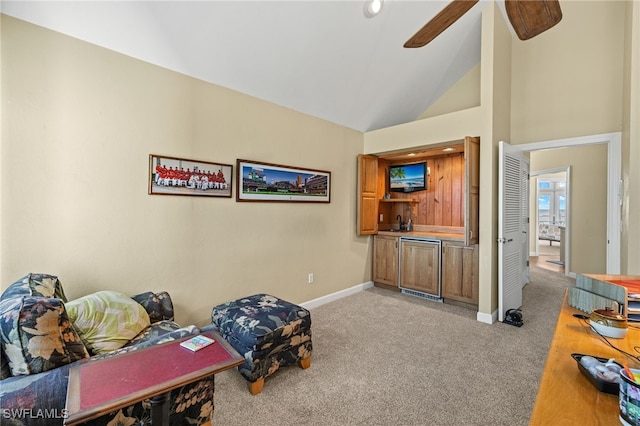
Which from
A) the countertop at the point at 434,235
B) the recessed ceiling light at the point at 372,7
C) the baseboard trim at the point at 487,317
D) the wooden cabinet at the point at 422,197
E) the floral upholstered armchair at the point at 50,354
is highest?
the recessed ceiling light at the point at 372,7

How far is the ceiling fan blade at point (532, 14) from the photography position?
1496 mm

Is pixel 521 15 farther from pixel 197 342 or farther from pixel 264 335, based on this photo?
pixel 264 335

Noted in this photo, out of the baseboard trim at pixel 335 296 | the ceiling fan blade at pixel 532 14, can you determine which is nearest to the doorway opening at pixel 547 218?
the baseboard trim at pixel 335 296

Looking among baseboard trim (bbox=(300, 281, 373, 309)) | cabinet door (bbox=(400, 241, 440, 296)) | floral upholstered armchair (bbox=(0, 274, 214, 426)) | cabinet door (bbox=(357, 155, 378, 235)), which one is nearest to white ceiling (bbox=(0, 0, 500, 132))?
cabinet door (bbox=(357, 155, 378, 235))

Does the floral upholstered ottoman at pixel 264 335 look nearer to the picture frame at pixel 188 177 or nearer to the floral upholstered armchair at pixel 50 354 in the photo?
the floral upholstered armchair at pixel 50 354

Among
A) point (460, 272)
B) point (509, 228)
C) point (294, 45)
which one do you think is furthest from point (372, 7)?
point (460, 272)

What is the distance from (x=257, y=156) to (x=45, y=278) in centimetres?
204

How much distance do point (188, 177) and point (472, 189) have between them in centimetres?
313

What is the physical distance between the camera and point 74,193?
2115 mm

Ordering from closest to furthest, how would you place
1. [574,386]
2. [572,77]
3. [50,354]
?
[574,386], [50,354], [572,77]

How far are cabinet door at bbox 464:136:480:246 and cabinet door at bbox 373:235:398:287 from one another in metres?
1.27

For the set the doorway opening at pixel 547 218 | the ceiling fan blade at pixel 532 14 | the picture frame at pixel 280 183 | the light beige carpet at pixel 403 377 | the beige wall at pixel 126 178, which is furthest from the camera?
the doorway opening at pixel 547 218

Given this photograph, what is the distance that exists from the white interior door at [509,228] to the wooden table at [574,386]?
2165 millimetres

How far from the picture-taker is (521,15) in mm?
1616
